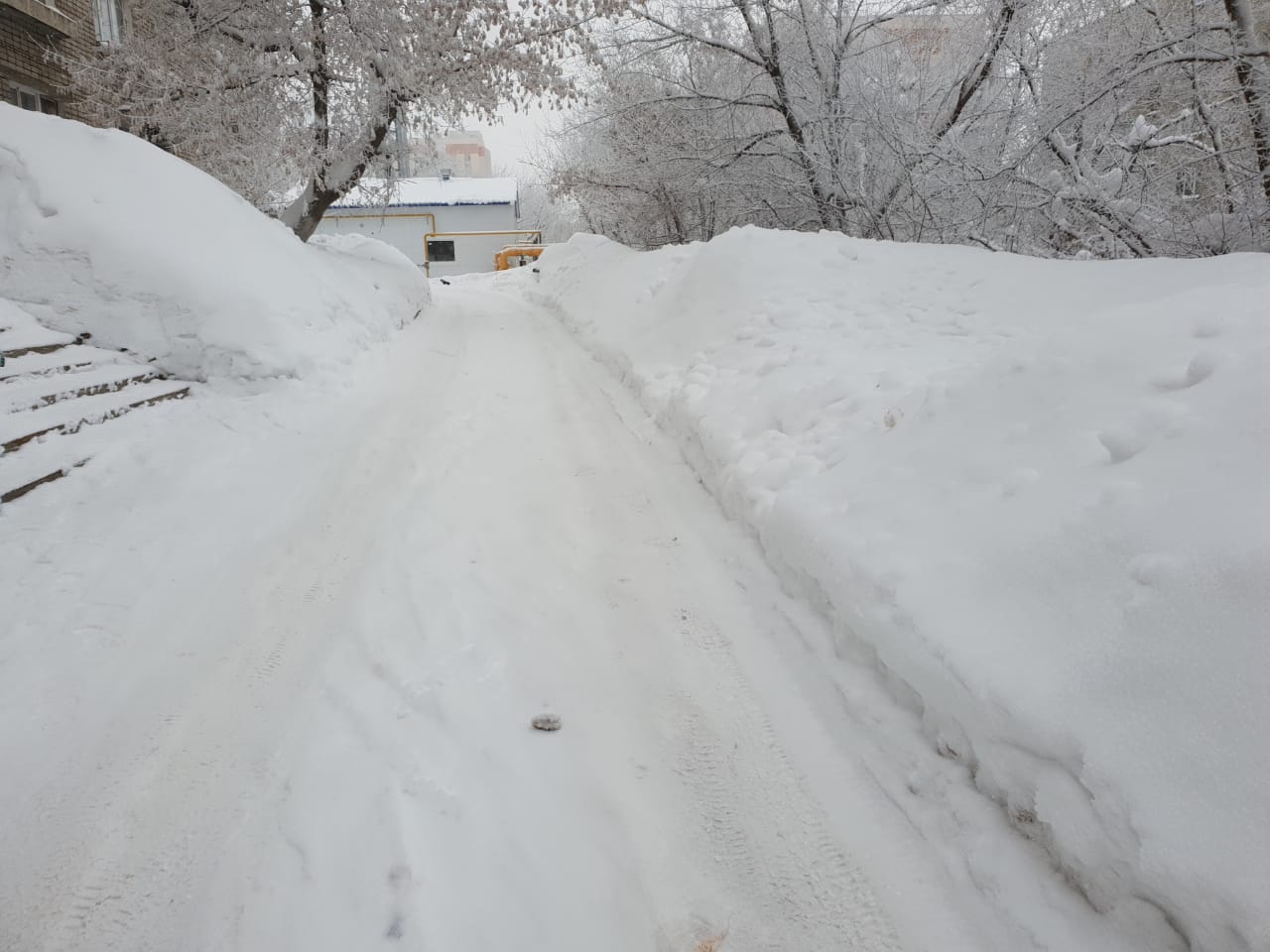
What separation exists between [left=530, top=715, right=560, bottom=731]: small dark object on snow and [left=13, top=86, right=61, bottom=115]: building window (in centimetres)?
1654

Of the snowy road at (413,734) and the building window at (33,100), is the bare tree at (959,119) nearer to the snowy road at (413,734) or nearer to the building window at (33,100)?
the snowy road at (413,734)

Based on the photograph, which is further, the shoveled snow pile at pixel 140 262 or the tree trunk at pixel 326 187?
the tree trunk at pixel 326 187

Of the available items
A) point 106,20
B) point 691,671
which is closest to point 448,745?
point 691,671

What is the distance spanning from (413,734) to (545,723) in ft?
1.39

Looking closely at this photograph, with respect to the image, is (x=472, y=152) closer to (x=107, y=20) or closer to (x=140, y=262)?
(x=107, y=20)

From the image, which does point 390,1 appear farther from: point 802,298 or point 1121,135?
point 1121,135

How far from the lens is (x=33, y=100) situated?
13258 mm

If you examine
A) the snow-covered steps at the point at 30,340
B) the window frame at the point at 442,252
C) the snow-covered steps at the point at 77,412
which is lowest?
the snow-covered steps at the point at 77,412

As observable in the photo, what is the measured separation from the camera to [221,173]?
10.5 metres

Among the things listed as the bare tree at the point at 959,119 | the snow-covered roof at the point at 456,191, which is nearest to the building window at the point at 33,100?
the bare tree at the point at 959,119

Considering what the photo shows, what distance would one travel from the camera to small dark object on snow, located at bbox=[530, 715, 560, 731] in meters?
2.24

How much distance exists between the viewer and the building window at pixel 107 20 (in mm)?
14273

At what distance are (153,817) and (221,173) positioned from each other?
11464 millimetres

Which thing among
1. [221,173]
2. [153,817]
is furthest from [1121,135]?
[221,173]
